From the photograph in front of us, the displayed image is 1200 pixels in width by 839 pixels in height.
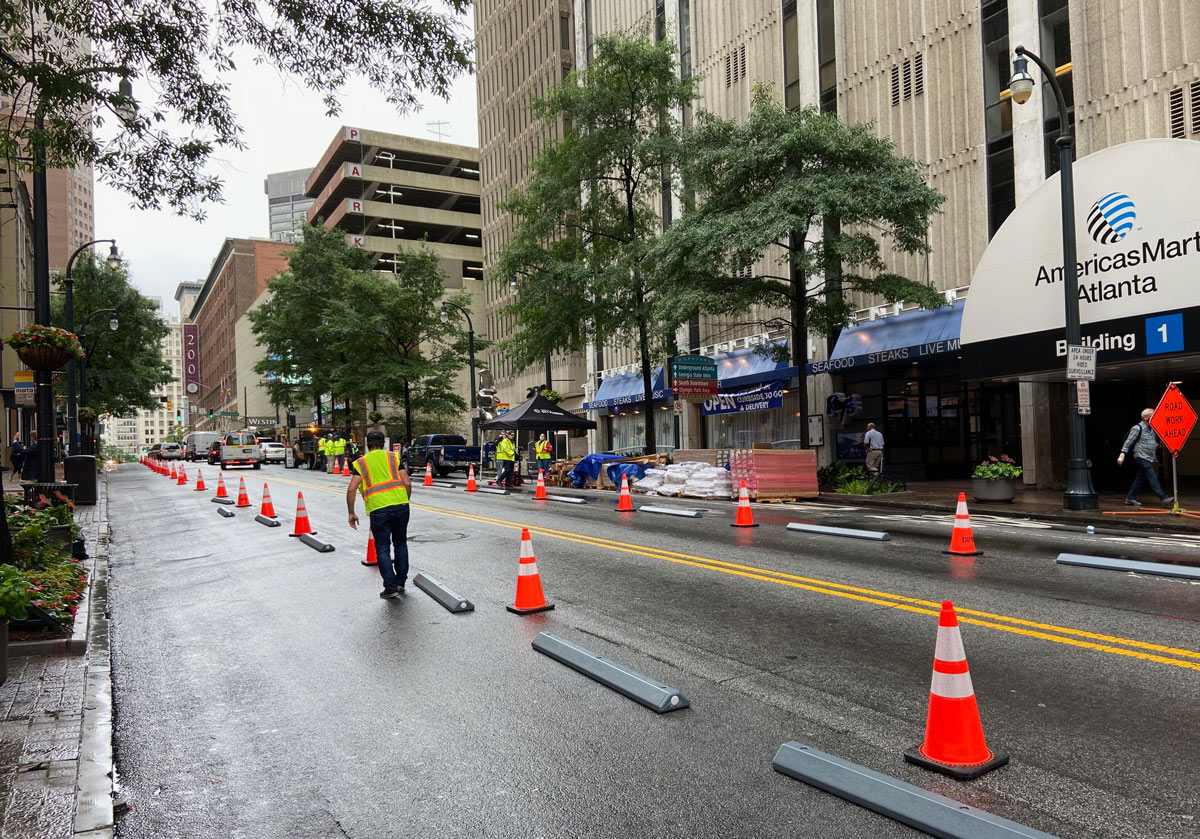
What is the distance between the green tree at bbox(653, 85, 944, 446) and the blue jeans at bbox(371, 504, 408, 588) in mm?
12424

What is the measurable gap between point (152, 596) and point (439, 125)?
302 ft

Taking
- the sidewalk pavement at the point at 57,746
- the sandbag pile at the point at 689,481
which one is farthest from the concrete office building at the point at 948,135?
the sidewalk pavement at the point at 57,746

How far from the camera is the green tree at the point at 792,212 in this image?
63.0 ft

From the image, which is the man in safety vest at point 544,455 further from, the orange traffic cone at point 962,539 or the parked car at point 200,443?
the parked car at point 200,443

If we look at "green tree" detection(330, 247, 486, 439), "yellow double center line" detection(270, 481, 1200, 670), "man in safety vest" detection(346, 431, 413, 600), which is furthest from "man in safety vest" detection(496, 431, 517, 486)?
"green tree" detection(330, 247, 486, 439)

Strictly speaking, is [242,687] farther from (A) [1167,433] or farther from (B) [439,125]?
(B) [439,125]

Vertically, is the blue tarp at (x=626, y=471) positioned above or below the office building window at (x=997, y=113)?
below

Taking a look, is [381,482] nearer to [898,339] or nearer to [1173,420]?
[1173,420]

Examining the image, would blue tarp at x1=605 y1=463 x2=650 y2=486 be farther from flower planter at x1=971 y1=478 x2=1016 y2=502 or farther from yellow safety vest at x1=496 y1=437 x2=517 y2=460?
flower planter at x1=971 y1=478 x2=1016 y2=502

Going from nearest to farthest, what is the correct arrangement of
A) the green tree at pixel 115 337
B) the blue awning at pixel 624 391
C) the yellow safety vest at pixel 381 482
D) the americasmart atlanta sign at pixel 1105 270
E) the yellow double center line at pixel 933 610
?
the yellow double center line at pixel 933 610 < the yellow safety vest at pixel 381 482 < the americasmart atlanta sign at pixel 1105 270 < the blue awning at pixel 624 391 < the green tree at pixel 115 337

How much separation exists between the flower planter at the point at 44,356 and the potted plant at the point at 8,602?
9.01m

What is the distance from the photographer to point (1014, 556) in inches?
408

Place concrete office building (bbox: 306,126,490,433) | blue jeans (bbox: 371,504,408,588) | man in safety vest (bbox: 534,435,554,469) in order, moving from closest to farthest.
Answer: blue jeans (bbox: 371,504,408,588), man in safety vest (bbox: 534,435,554,469), concrete office building (bbox: 306,126,490,433)

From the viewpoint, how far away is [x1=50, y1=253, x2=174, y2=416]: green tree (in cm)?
5244
